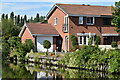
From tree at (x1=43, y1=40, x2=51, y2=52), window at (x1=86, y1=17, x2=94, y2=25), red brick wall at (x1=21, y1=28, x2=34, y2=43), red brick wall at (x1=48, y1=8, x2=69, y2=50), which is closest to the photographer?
tree at (x1=43, y1=40, x2=51, y2=52)

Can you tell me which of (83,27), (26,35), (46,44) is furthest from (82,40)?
(26,35)

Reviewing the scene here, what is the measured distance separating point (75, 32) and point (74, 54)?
12028 millimetres

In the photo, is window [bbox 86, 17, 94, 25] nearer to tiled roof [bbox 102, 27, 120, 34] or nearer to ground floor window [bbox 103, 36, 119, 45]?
tiled roof [bbox 102, 27, 120, 34]

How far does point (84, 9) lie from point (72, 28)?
4073mm

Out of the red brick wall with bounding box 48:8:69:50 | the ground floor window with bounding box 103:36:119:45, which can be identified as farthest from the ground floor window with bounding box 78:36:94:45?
the ground floor window with bounding box 103:36:119:45

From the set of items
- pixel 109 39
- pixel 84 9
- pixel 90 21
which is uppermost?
pixel 84 9

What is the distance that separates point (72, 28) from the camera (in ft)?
139

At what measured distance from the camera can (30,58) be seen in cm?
3719

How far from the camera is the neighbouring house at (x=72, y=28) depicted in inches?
1668

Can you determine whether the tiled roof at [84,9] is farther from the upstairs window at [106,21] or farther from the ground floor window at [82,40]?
the ground floor window at [82,40]

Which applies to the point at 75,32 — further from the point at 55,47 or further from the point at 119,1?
the point at 119,1

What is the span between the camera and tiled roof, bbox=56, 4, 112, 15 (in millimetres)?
42812

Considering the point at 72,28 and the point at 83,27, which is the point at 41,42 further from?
the point at 83,27

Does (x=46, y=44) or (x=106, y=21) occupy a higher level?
(x=106, y=21)
